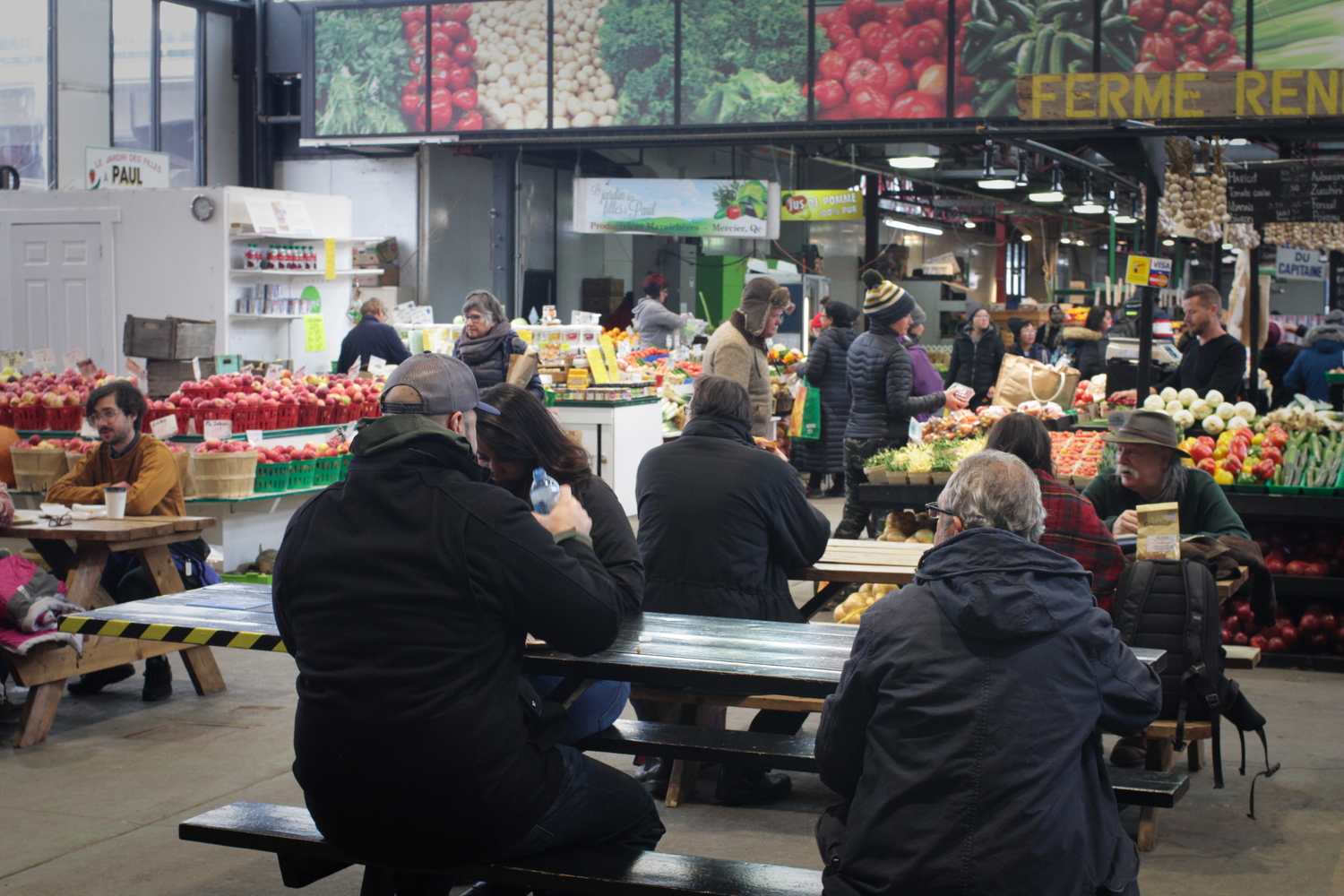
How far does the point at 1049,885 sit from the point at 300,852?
1.82 meters

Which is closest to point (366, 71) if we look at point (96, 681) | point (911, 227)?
point (96, 681)

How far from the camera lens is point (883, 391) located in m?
8.67

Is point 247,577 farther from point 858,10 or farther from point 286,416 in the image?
point 858,10

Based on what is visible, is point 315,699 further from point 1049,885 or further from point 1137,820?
point 1137,820

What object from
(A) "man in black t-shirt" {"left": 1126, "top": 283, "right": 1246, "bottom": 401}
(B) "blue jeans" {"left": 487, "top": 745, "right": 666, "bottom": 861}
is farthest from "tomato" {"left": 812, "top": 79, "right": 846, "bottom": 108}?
(B) "blue jeans" {"left": 487, "top": 745, "right": 666, "bottom": 861}

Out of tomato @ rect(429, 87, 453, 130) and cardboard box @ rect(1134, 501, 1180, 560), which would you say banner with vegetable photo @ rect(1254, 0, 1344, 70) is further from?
cardboard box @ rect(1134, 501, 1180, 560)

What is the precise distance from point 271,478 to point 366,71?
340 inches

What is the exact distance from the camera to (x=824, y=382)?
11.3 m

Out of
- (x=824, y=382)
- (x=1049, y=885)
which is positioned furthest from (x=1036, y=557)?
(x=824, y=382)

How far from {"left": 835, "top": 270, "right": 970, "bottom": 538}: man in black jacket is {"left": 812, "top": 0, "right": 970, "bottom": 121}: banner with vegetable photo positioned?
5.13 metres

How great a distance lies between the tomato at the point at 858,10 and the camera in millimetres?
13289

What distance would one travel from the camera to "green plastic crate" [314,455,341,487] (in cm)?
860

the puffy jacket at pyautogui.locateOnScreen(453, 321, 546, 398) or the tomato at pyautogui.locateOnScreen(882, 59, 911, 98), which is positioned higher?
the tomato at pyautogui.locateOnScreen(882, 59, 911, 98)

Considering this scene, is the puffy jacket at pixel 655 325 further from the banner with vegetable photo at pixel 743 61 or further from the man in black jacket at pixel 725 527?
the man in black jacket at pixel 725 527
